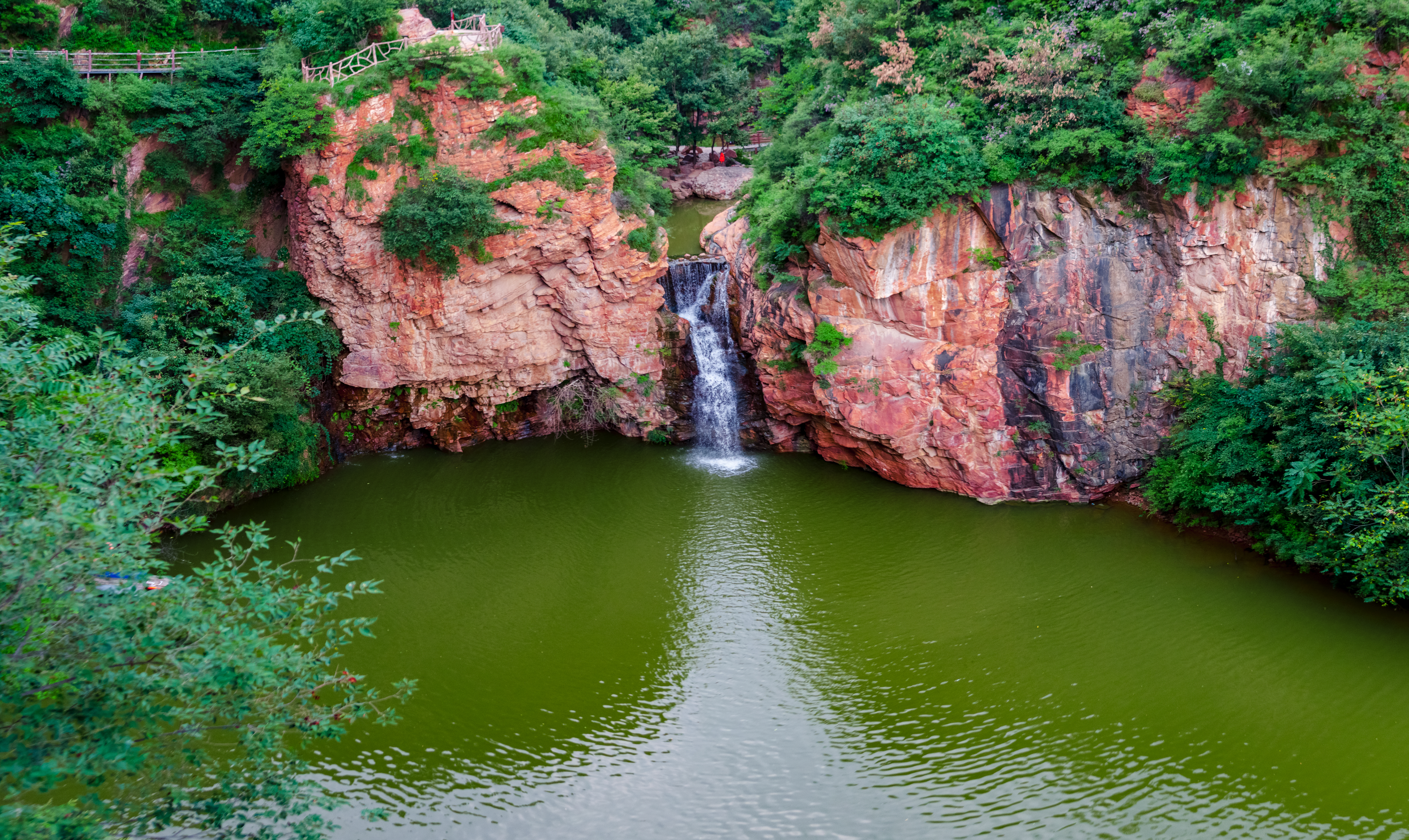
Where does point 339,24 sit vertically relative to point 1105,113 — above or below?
above

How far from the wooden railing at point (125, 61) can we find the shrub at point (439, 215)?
6.37 meters

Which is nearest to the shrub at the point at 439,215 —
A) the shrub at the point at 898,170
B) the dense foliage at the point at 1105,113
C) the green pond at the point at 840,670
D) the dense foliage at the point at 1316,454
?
the green pond at the point at 840,670

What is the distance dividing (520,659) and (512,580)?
94.9 inches

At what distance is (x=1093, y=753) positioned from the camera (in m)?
11.7

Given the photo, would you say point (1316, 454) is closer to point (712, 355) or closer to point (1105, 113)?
Result: point (1105, 113)

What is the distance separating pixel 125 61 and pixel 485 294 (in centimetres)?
1062

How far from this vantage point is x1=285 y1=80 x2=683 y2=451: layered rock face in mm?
18266

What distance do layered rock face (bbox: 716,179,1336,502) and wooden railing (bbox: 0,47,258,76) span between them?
1533cm

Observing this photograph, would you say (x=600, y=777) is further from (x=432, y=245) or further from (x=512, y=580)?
(x=432, y=245)

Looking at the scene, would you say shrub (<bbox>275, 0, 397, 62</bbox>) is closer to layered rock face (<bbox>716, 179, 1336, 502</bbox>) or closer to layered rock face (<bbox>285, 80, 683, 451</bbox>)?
layered rock face (<bbox>285, 80, 683, 451</bbox>)

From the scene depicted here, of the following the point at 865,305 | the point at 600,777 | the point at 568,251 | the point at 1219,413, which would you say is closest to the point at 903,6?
the point at 865,305

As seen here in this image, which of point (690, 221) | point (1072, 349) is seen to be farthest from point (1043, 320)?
point (690, 221)

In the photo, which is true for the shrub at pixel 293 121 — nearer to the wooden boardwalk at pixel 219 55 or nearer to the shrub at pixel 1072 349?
the wooden boardwalk at pixel 219 55

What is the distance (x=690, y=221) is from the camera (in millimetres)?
28828
